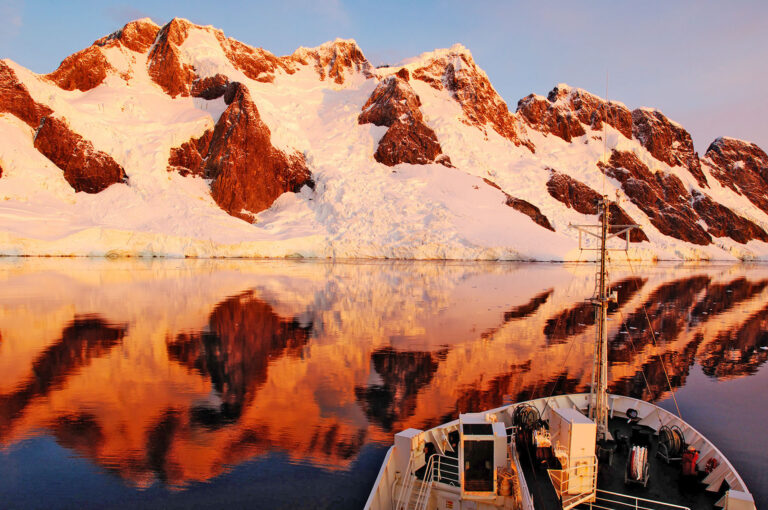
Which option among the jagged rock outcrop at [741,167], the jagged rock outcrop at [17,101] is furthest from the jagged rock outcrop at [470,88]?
the jagged rock outcrop at [741,167]

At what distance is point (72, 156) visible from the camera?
88062 millimetres

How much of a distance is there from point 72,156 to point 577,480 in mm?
100156

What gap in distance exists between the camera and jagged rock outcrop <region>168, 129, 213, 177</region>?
96812mm

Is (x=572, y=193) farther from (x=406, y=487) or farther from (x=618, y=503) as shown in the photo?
(x=406, y=487)

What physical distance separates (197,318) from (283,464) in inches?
862

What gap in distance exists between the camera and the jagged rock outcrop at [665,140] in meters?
157

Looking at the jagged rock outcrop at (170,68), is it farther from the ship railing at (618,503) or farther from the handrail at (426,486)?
the ship railing at (618,503)

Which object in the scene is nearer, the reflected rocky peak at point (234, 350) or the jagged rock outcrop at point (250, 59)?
the reflected rocky peak at point (234, 350)

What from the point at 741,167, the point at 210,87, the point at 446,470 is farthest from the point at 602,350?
the point at 741,167

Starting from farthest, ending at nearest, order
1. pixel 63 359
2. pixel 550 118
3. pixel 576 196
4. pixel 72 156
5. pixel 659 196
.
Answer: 1. pixel 550 118
2. pixel 659 196
3. pixel 576 196
4. pixel 72 156
5. pixel 63 359

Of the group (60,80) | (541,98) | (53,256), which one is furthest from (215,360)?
(541,98)

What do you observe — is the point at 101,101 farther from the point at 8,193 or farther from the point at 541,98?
the point at 541,98

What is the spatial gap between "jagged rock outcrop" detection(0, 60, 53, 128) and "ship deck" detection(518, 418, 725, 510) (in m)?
107

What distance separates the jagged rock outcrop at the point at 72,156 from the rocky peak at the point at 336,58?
209 feet
